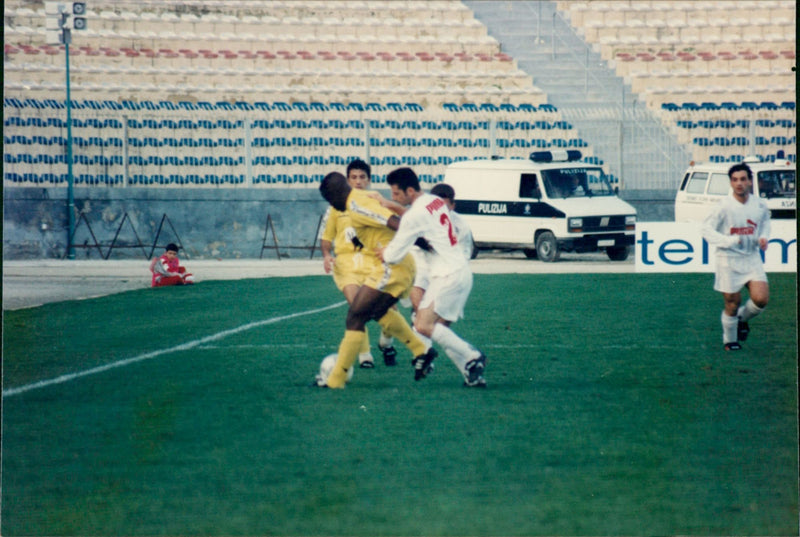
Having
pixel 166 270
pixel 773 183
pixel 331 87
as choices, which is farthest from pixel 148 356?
pixel 331 87

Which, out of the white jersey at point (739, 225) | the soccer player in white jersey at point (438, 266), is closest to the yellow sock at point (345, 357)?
the soccer player in white jersey at point (438, 266)

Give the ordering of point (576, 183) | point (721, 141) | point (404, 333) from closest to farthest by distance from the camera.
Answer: point (404, 333) → point (576, 183) → point (721, 141)

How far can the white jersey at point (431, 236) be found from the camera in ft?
26.5

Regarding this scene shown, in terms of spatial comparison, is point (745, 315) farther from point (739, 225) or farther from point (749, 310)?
point (739, 225)

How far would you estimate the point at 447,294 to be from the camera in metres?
8.41

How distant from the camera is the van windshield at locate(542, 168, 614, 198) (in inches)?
882

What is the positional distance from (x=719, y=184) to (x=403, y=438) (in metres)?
15.8

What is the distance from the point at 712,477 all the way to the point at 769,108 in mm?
19511

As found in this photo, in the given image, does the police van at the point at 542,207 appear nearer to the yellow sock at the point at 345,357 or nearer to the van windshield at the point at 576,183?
the van windshield at the point at 576,183

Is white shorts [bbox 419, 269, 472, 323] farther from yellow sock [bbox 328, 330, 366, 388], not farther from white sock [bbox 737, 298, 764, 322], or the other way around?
white sock [bbox 737, 298, 764, 322]

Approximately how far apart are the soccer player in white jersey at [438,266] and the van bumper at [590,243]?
1357 cm

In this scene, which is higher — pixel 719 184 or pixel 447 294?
pixel 719 184

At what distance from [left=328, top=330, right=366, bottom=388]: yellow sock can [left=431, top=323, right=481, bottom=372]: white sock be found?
516mm

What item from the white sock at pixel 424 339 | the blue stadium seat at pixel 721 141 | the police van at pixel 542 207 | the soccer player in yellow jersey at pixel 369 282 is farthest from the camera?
Result: the blue stadium seat at pixel 721 141
